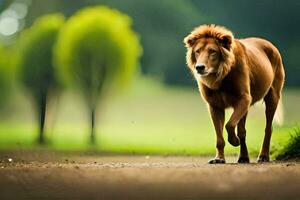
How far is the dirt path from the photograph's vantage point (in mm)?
6125

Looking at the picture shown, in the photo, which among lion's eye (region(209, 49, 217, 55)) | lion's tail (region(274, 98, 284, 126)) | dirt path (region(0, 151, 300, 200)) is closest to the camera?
dirt path (region(0, 151, 300, 200))

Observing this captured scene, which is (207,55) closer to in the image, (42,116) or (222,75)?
(222,75)

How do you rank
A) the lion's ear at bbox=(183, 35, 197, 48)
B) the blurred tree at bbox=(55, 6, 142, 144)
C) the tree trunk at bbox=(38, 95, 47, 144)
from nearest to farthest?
the lion's ear at bbox=(183, 35, 197, 48) → the tree trunk at bbox=(38, 95, 47, 144) → the blurred tree at bbox=(55, 6, 142, 144)

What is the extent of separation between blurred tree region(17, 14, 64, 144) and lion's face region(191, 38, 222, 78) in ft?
24.2

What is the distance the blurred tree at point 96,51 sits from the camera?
52.7 ft

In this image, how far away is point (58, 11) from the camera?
17516mm

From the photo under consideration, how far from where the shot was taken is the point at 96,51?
16.3 m

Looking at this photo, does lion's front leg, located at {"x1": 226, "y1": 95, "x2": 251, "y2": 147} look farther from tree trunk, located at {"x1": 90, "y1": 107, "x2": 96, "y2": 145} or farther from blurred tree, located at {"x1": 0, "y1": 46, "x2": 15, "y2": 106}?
blurred tree, located at {"x1": 0, "y1": 46, "x2": 15, "y2": 106}

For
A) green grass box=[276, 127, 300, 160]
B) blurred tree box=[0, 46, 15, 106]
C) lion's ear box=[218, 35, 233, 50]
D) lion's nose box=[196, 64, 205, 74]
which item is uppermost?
blurred tree box=[0, 46, 15, 106]

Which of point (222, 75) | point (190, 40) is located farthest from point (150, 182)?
point (190, 40)

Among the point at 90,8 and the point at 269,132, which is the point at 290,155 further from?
the point at 90,8

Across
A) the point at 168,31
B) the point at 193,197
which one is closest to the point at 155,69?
the point at 168,31

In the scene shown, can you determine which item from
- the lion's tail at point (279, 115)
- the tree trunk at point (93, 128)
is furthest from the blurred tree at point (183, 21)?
the lion's tail at point (279, 115)

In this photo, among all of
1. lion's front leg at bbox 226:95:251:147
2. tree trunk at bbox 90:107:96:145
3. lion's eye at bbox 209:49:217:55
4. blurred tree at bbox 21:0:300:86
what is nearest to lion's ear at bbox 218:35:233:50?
lion's eye at bbox 209:49:217:55
